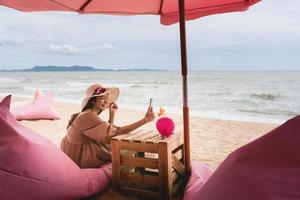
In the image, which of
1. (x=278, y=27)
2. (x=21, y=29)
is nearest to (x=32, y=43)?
(x=21, y=29)

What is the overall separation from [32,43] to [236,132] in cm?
4658

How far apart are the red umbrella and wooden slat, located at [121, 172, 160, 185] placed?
321 millimetres

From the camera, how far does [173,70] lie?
48875 mm

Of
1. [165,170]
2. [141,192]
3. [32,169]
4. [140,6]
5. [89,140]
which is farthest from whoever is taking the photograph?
[140,6]

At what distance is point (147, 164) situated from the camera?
240cm

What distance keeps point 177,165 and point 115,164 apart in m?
0.50

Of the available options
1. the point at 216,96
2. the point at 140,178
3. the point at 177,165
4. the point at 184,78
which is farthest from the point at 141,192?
the point at 216,96

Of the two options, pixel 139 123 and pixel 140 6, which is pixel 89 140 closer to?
pixel 139 123

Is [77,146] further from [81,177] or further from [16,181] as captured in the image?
[16,181]

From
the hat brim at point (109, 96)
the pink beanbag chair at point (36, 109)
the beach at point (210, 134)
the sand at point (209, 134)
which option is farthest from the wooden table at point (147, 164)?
the pink beanbag chair at point (36, 109)

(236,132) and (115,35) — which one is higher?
(115,35)

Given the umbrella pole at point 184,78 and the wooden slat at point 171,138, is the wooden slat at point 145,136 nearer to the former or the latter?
the wooden slat at point 171,138

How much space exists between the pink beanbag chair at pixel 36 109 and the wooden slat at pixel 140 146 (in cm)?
441

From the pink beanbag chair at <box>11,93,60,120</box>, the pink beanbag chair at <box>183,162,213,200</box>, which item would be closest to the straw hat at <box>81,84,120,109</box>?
the pink beanbag chair at <box>183,162,213,200</box>
